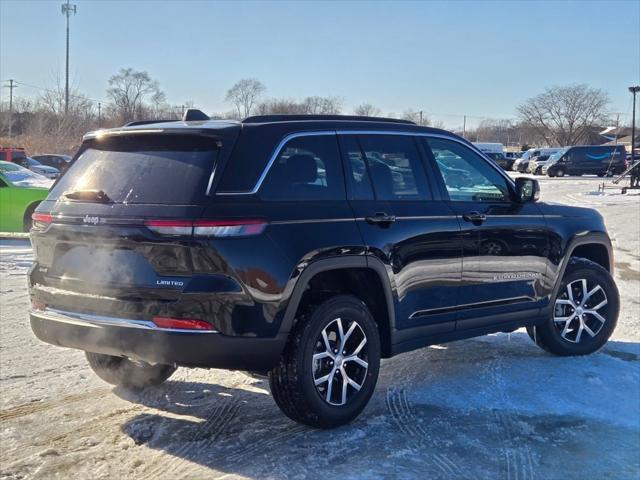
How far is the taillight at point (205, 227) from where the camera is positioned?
12.4 feet

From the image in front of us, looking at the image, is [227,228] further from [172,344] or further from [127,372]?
[127,372]

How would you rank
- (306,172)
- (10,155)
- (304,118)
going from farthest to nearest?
(10,155)
(304,118)
(306,172)

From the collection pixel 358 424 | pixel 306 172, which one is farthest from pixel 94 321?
pixel 358 424

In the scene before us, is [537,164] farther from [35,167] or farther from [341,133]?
[341,133]

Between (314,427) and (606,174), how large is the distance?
4683cm

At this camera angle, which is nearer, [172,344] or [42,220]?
[172,344]

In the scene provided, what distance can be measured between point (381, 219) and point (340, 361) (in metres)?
0.93

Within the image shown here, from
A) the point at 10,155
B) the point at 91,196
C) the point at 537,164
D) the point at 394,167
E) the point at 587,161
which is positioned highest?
the point at 587,161

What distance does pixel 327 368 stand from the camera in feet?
14.2

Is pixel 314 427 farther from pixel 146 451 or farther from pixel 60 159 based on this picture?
pixel 60 159

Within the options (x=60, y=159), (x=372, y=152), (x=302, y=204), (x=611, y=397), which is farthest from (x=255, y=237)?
(x=60, y=159)

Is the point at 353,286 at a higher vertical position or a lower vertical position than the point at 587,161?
lower

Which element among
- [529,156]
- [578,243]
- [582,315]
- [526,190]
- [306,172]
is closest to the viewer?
[306,172]

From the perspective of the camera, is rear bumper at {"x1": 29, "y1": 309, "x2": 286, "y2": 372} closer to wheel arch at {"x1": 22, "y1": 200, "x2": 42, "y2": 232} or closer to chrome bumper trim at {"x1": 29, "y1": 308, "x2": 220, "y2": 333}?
chrome bumper trim at {"x1": 29, "y1": 308, "x2": 220, "y2": 333}
